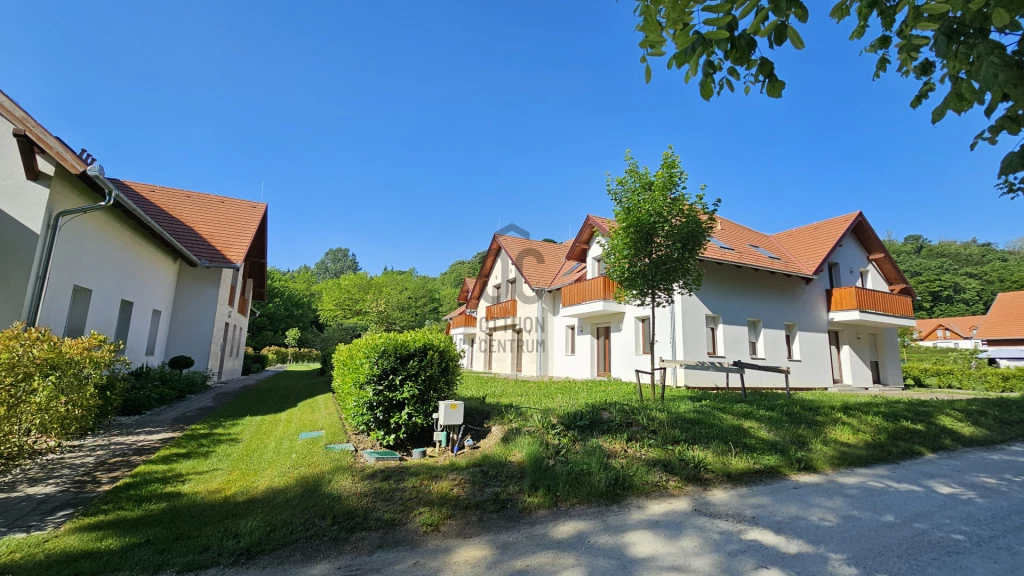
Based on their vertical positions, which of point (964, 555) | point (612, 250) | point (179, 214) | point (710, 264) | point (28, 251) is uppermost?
point (179, 214)

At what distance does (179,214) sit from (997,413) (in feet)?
80.6

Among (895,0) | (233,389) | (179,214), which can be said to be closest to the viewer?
(895,0)

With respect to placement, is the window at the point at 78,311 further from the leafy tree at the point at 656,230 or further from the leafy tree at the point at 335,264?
the leafy tree at the point at 335,264

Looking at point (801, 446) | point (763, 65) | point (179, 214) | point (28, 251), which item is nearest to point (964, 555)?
point (801, 446)

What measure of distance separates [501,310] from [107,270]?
16917 millimetres

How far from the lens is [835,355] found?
1981 cm

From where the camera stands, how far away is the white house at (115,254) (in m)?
7.46

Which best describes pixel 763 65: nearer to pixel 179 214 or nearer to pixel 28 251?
pixel 28 251

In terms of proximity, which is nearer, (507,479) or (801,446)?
(507,479)

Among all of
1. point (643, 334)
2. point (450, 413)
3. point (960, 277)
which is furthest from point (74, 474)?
point (960, 277)

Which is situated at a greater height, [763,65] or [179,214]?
[179,214]

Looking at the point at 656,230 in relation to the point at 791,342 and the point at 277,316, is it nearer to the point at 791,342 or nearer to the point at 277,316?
the point at 791,342

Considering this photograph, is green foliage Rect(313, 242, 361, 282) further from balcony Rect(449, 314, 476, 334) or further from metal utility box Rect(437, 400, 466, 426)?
metal utility box Rect(437, 400, 466, 426)

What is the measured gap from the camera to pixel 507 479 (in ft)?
16.0
